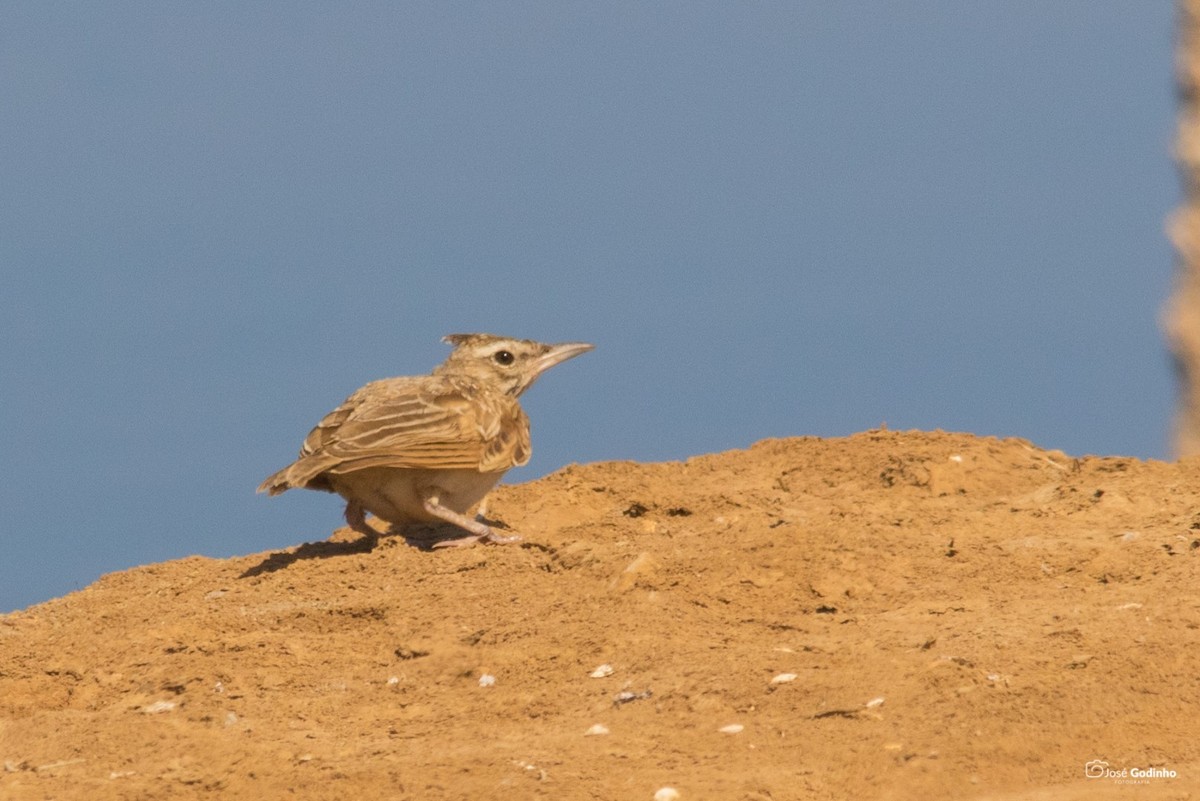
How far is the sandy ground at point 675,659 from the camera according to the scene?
249 inches

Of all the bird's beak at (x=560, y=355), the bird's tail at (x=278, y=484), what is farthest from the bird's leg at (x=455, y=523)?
the bird's beak at (x=560, y=355)

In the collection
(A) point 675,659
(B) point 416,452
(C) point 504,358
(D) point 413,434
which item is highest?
(C) point 504,358

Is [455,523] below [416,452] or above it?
below

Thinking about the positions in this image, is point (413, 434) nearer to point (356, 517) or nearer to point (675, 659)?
point (356, 517)

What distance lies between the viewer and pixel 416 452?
376 inches

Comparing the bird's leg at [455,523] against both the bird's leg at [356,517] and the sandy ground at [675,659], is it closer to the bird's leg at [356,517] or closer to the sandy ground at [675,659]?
the sandy ground at [675,659]

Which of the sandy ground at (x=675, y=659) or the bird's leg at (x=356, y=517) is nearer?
the sandy ground at (x=675, y=659)

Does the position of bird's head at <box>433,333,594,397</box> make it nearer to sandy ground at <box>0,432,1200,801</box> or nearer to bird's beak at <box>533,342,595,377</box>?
bird's beak at <box>533,342,595,377</box>

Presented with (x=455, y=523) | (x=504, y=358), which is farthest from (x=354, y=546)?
(x=504, y=358)

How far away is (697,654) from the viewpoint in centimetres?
752

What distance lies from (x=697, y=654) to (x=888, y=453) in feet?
15.3

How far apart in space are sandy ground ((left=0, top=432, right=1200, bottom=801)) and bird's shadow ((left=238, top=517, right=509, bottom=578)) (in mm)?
64

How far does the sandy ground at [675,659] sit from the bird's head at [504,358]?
3.59 ft

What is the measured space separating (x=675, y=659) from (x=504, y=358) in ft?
12.5
